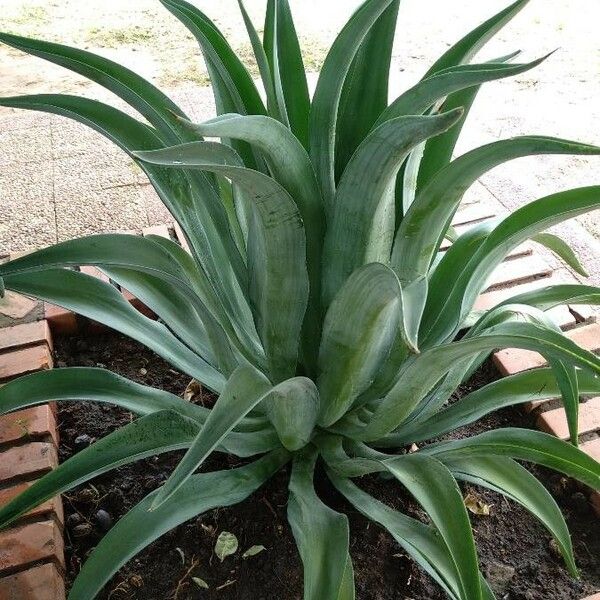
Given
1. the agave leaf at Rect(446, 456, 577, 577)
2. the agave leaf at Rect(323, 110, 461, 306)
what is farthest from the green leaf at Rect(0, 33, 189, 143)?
the agave leaf at Rect(446, 456, 577, 577)

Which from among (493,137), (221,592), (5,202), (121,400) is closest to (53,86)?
(5,202)

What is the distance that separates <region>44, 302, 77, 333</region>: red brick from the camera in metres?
1.60

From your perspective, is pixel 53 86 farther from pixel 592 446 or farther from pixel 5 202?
pixel 592 446

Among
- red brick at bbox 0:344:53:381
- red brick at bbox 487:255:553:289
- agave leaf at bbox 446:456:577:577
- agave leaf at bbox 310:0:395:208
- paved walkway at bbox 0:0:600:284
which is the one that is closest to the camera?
agave leaf at bbox 310:0:395:208

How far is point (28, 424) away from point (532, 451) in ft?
2.98

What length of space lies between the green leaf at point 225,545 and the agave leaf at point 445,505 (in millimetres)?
371

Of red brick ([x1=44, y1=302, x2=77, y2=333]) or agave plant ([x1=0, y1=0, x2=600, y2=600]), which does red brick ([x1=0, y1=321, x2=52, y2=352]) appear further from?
agave plant ([x1=0, y1=0, x2=600, y2=600])

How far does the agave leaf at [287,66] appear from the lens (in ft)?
3.19

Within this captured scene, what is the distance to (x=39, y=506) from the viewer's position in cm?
124

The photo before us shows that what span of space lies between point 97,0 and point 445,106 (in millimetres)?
3155

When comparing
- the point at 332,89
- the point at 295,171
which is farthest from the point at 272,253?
the point at 332,89

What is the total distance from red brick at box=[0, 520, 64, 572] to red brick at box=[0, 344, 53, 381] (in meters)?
0.37

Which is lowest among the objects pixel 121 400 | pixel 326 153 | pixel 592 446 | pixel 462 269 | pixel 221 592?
pixel 221 592

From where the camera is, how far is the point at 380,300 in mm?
866
